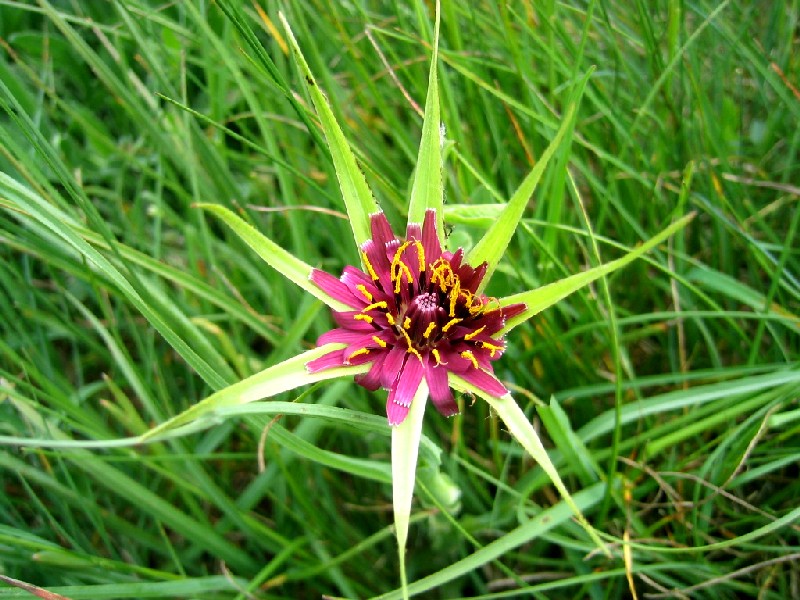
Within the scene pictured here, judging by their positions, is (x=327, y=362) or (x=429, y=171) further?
(x=429, y=171)

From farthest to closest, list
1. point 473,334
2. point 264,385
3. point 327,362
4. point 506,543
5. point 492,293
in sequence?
→ point 492,293
point 506,543
point 473,334
point 327,362
point 264,385

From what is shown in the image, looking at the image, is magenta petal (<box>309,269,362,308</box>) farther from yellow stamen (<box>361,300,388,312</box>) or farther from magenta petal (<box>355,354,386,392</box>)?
magenta petal (<box>355,354,386,392</box>)

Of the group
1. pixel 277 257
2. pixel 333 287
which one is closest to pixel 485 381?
pixel 333 287

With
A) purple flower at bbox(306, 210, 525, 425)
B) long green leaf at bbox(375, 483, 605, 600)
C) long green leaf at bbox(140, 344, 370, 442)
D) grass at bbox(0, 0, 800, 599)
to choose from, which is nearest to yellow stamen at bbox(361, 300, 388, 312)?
purple flower at bbox(306, 210, 525, 425)

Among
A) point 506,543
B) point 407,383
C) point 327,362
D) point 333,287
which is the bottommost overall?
point 506,543

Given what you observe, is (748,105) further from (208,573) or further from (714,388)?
(208,573)

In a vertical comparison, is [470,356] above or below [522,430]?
above

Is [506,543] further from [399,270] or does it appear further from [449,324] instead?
[399,270]
